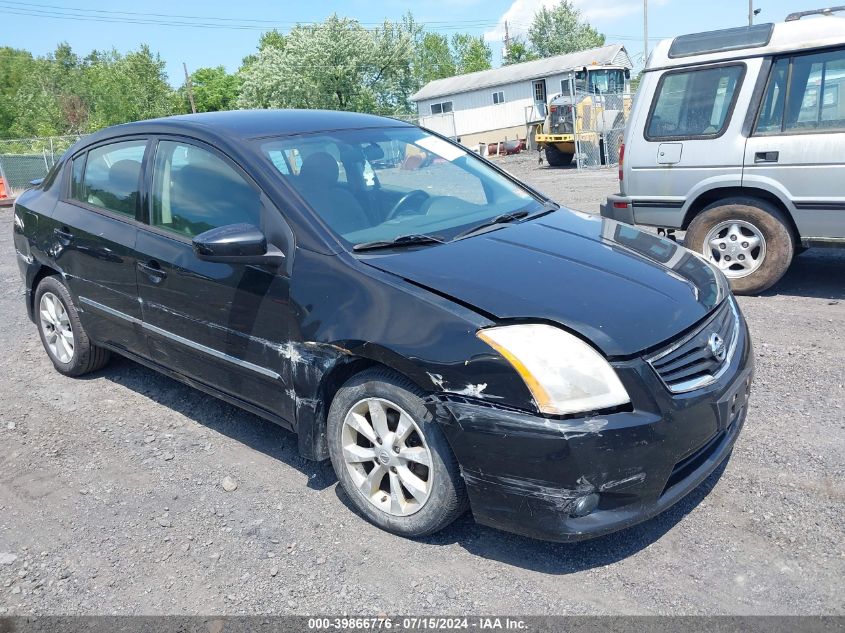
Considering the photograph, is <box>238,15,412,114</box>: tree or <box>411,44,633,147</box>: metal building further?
<box>238,15,412,114</box>: tree

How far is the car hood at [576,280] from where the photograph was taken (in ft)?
8.80

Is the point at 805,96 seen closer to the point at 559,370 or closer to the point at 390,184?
the point at 390,184

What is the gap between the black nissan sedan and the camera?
2.56m

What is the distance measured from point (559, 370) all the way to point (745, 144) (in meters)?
4.25

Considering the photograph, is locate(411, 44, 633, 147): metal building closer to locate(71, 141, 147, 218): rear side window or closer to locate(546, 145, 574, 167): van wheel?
locate(546, 145, 574, 167): van wheel

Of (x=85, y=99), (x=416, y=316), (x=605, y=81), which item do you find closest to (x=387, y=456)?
(x=416, y=316)

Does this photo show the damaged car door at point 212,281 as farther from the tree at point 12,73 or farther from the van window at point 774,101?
the tree at point 12,73

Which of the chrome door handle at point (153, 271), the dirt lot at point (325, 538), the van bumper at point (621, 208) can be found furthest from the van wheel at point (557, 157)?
the chrome door handle at point (153, 271)

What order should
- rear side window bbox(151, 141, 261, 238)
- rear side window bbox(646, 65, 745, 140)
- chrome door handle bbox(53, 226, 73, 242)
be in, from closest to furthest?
1. rear side window bbox(151, 141, 261, 238)
2. chrome door handle bbox(53, 226, 73, 242)
3. rear side window bbox(646, 65, 745, 140)

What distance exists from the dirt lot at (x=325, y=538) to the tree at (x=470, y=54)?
8126 centimetres

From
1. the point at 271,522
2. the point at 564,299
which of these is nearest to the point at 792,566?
the point at 564,299

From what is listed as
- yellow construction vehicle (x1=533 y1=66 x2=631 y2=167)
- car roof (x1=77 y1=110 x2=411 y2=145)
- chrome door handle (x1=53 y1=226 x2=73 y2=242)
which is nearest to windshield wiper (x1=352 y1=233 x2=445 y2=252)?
car roof (x1=77 y1=110 x2=411 y2=145)

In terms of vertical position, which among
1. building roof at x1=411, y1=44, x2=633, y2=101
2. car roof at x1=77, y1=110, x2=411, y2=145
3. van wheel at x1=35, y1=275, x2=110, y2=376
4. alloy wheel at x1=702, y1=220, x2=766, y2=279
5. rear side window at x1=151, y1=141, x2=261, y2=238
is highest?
building roof at x1=411, y1=44, x2=633, y2=101

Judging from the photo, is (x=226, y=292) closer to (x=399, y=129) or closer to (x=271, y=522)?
(x=271, y=522)
